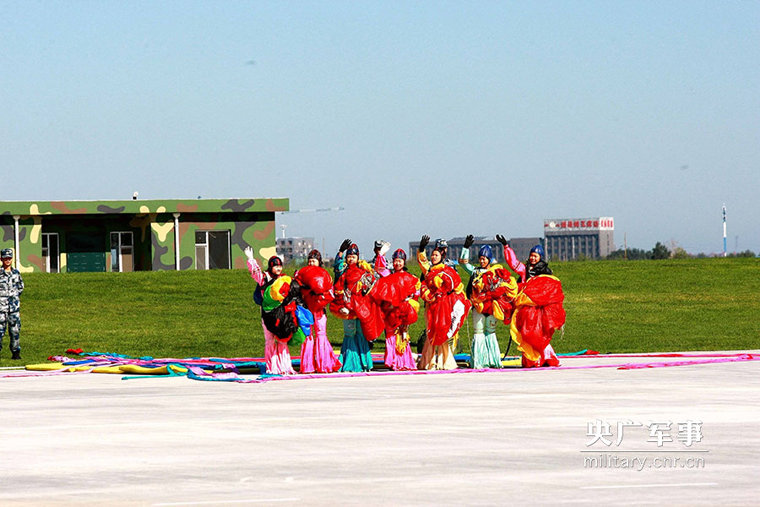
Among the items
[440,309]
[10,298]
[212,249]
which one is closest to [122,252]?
[212,249]

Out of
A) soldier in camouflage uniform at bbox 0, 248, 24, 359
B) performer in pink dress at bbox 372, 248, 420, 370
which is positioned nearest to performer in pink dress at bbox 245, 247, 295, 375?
performer in pink dress at bbox 372, 248, 420, 370

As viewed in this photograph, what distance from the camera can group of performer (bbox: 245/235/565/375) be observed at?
19.1 m

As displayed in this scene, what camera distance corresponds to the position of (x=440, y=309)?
19.6m

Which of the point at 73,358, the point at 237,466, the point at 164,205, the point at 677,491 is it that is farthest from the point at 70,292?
the point at 677,491

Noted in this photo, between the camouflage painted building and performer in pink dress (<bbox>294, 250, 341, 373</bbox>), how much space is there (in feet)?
112

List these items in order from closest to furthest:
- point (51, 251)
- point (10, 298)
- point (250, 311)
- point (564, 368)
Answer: point (564, 368) < point (10, 298) < point (250, 311) < point (51, 251)

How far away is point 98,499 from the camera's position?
8414mm

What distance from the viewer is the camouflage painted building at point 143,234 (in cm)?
5225

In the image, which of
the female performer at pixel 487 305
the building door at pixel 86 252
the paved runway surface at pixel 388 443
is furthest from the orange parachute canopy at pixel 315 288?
the building door at pixel 86 252

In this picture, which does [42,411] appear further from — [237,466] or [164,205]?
[164,205]

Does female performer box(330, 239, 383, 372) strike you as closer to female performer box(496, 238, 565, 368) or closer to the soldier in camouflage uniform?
female performer box(496, 238, 565, 368)

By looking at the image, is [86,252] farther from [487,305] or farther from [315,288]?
[487,305]

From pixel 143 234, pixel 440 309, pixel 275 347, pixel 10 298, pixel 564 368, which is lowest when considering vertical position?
pixel 564 368

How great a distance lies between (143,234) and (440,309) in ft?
120
